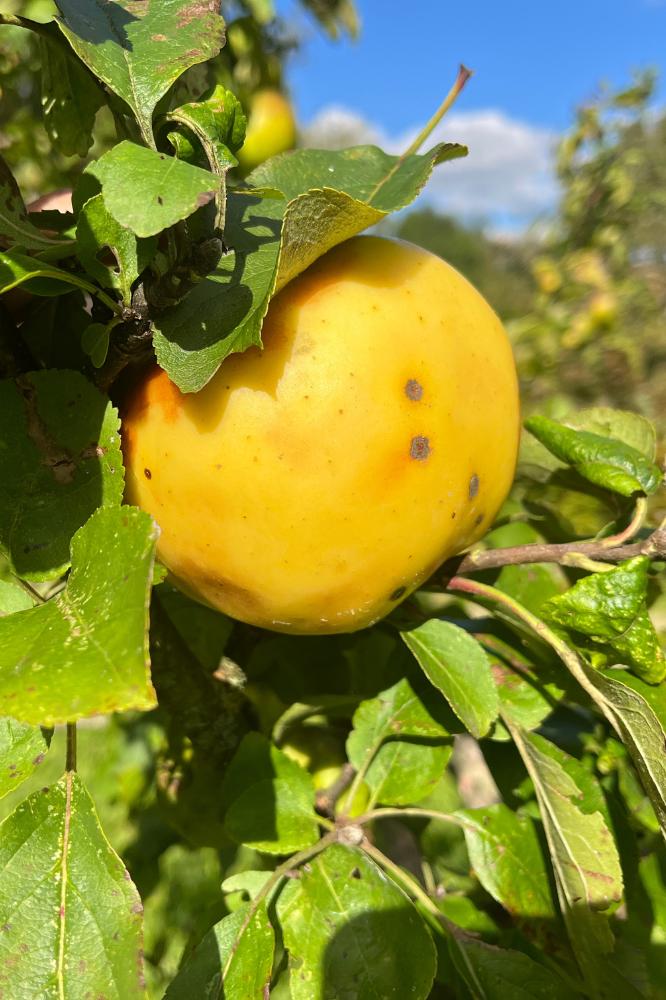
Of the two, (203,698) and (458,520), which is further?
(203,698)

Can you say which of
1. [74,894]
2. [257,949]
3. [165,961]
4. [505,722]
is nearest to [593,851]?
[505,722]

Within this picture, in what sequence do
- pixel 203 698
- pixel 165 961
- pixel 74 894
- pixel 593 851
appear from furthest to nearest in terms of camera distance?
pixel 165 961 → pixel 203 698 → pixel 593 851 → pixel 74 894

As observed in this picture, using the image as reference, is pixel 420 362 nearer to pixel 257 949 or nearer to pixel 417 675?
pixel 417 675

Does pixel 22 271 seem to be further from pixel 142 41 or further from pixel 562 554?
pixel 562 554

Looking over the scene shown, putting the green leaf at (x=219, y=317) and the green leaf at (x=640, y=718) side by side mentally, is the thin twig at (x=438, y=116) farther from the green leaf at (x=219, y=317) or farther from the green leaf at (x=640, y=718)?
the green leaf at (x=640, y=718)

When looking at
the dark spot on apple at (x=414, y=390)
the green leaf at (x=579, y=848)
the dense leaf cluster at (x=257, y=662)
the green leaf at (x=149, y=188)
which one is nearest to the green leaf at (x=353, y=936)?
the dense leaf cluster at (x=257, y=662)

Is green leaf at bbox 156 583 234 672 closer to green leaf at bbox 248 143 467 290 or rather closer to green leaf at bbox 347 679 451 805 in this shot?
green leaf at bbox 347 679 451 805
